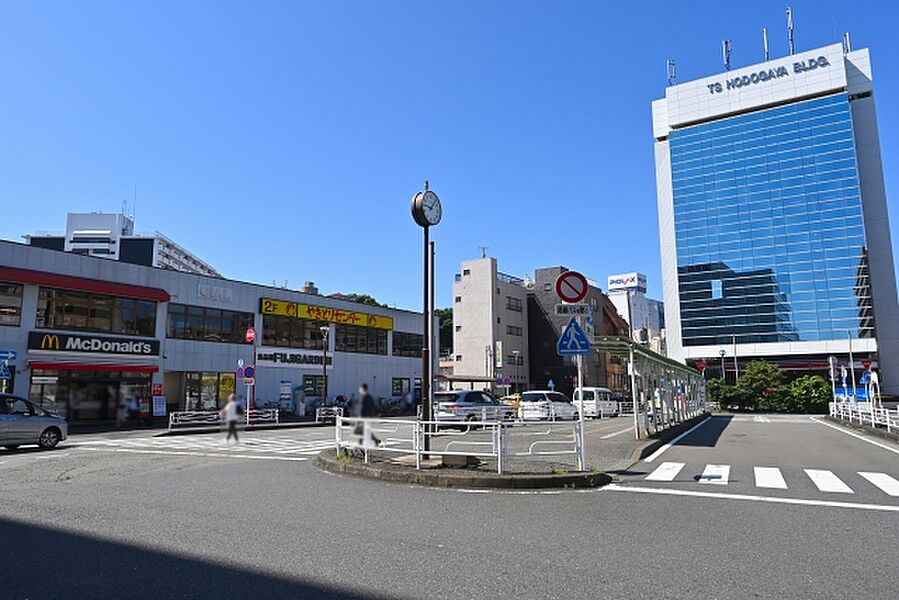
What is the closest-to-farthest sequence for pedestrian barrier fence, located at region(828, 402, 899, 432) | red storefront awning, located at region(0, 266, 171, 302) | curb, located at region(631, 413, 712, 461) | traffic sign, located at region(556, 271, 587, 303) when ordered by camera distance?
traffic sign, located at region(556, 271, 587, 303) < curb, located at region(631, 413, 712, 461) < pedestrian barrier fence, located at region(828, 402, 899, 432) < red storefront awning, located at region(0, 266, 171, 302)

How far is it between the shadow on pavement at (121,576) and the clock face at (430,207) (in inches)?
143

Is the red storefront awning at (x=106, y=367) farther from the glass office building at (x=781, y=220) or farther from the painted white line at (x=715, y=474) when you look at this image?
the glass office building at (x=781, y=220)

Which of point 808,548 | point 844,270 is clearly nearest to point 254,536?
point 808,548

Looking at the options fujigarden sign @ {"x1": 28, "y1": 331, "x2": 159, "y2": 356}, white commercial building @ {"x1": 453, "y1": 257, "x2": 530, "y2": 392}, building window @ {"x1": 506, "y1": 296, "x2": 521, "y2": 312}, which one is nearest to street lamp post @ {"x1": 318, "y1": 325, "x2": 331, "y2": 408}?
fujigarden sign @ {"x1": 28, "y1": 331, "x2": 159, "y2": 356}

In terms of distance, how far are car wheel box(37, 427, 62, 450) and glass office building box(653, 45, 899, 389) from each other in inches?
3572

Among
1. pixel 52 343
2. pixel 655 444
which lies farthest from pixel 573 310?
pixel 52 343

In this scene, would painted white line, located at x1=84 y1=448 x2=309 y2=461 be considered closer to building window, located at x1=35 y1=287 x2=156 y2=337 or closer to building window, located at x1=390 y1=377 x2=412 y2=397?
building window, located at x1=35 y1=287 x2=156 y2=337

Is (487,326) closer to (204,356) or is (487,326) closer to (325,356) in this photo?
(325,356)

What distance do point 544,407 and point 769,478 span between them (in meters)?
23.8

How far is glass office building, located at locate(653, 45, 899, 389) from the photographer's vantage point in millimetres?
83875

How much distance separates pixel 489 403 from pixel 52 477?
66.2 ft

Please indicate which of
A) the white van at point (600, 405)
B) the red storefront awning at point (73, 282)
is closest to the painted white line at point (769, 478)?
the red storefront awning at point (73, 282)

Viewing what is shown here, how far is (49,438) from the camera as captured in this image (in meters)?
17.5

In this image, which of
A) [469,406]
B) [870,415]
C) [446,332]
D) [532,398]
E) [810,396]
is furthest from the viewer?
[446,332]
